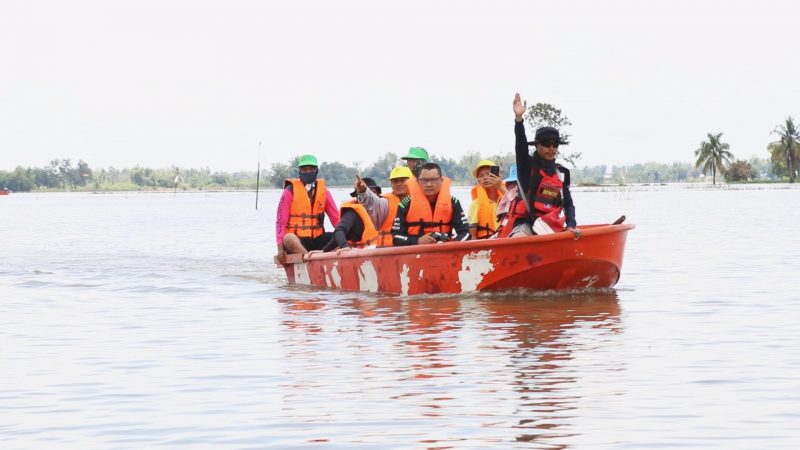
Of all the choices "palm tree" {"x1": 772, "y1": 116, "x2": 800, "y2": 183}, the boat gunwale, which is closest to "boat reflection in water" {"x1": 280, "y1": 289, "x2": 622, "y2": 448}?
the boat gunwale

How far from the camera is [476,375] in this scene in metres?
9.34

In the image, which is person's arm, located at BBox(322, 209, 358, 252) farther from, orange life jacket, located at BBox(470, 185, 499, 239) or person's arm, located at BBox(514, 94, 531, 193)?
person's arm, located at BBox(514, 94, 531, 193)

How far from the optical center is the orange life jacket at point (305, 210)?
16.9 metres

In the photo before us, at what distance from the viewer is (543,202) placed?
13.6 meters

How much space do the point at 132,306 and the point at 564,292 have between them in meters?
5.10

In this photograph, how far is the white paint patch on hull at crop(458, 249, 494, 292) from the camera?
552 inches

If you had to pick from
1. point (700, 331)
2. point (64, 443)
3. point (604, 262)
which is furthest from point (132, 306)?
point (64, 443)

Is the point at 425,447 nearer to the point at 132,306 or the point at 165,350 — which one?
the point at 165,350

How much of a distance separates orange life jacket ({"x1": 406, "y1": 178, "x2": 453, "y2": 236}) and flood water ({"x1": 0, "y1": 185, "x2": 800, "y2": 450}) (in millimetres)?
822

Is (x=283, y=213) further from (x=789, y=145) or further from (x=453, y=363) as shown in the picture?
(x=789, y=145)

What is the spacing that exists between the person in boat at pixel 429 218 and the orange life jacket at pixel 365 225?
1.01m

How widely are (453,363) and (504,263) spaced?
413 cm

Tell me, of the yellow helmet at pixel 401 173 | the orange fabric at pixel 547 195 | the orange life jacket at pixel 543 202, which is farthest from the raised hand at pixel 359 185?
the orange fabric at pixel 547 195

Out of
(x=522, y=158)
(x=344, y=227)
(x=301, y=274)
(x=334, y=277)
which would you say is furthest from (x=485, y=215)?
(x=301, y=274)
